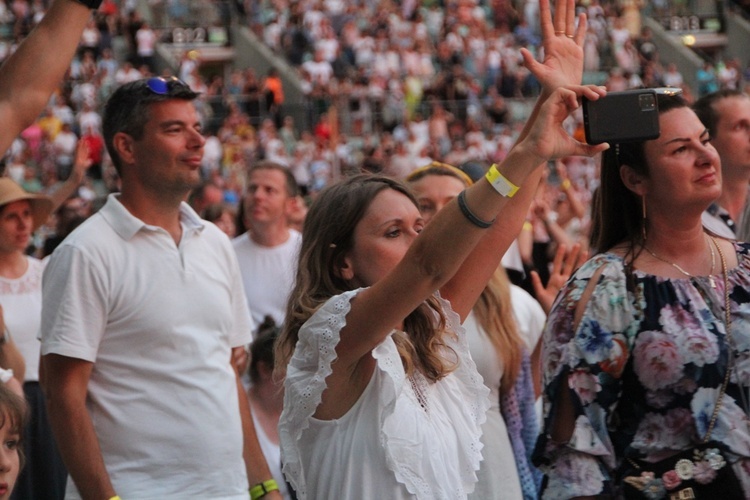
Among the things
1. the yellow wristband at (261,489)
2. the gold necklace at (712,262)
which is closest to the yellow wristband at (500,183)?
the gold necklace at (712,262)

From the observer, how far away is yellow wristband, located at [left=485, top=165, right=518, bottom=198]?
102 inches

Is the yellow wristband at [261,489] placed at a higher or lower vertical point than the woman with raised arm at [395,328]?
lower

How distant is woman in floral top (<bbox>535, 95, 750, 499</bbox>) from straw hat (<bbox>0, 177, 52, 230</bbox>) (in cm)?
347

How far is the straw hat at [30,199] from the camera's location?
234 inches

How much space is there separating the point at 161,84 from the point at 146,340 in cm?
89

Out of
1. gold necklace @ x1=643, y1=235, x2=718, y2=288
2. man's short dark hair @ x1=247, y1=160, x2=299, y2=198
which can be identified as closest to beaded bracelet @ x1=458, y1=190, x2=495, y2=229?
gold necklace @ x1=643, y1=235, x2=718, y2=288

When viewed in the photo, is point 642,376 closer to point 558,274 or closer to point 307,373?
point 307,373

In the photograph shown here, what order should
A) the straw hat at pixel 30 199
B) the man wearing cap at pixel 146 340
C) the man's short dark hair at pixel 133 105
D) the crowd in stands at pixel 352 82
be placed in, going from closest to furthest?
the man wearing cap at pixel 146 340 → the man's short dark hair at pixel 133 105 → the straw hat at pixel 30 199 → the crowd in stands at pixel 352 82

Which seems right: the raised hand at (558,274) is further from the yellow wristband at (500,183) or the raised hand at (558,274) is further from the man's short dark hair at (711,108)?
the yellow wristband at (500,183)

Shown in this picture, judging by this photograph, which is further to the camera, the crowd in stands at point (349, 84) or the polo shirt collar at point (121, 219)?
the crowd in stands at point (349, 84)

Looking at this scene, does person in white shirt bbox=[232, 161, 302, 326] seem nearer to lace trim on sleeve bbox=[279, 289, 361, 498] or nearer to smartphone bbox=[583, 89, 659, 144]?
lace trim on sleeve bbox=[279, 289, 361, 498]

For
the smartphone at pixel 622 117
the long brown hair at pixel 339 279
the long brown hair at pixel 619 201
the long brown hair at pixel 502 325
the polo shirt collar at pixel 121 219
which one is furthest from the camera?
the long brown hair at pixel 502 325

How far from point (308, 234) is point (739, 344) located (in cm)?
108

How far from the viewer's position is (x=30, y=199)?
6.10m
